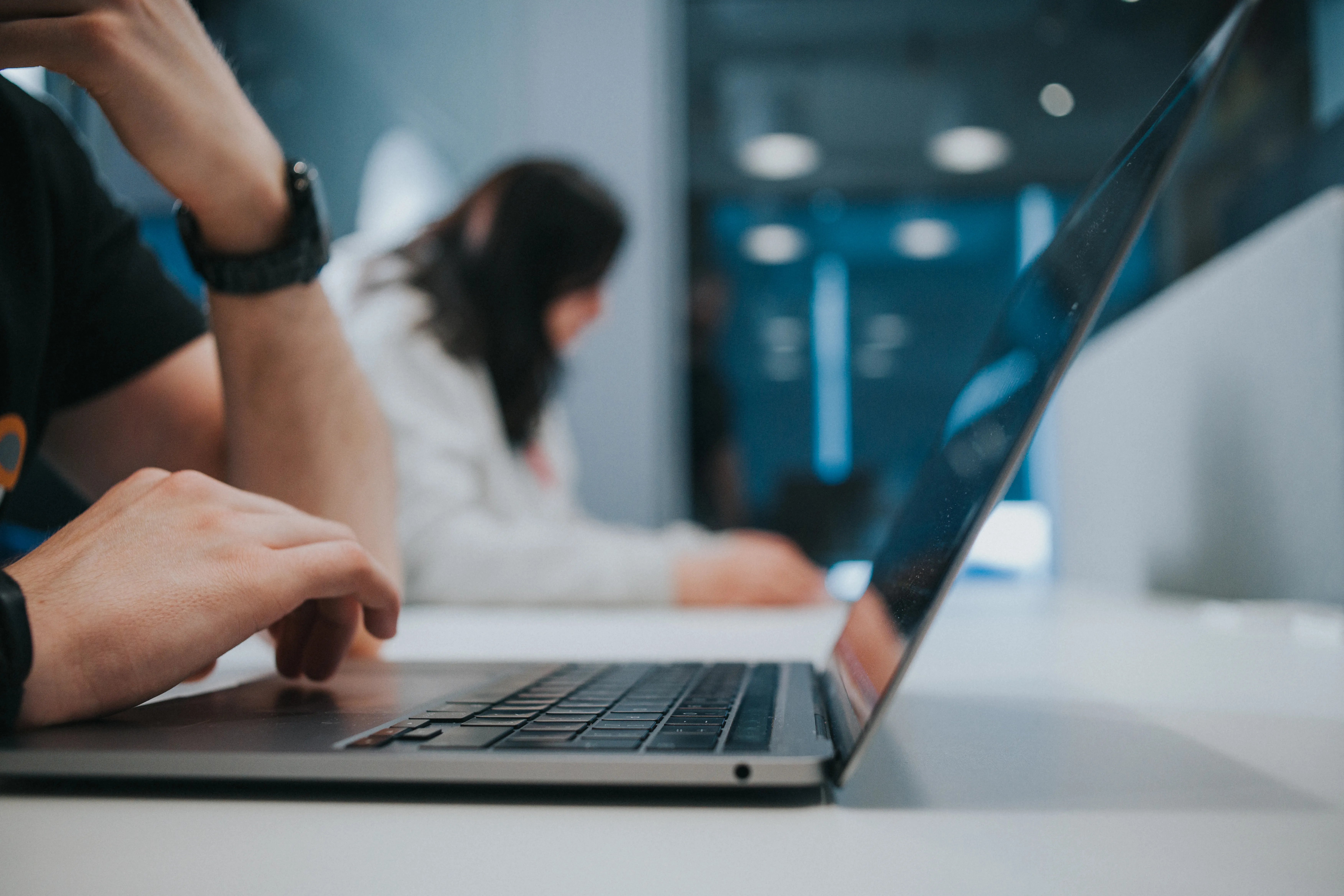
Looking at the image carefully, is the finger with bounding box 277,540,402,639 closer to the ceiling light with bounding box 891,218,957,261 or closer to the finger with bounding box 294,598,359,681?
the finger with bounding box 294,598,359,681

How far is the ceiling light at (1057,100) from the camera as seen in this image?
2461 millimetres

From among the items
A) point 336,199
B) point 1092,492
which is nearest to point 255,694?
point 1092,492

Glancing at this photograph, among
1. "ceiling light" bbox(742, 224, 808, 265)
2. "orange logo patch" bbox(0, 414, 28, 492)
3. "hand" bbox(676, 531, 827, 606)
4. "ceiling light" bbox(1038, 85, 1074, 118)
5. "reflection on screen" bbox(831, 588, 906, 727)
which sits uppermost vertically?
"ceiling light" bbox(1038, 85, 1074, 118)

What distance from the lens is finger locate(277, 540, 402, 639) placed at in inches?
12.8

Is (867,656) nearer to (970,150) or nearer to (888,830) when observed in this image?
(888,830)

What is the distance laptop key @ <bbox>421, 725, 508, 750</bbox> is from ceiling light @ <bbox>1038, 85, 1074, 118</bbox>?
264 cm

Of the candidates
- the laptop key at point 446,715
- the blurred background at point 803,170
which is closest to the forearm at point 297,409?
the laptop key at point 446,715

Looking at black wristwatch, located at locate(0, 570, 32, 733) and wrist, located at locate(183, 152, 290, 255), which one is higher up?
wrist, located at locate(183, 152, 290, 255)

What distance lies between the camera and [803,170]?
98.6 inches

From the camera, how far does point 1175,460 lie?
0.94 m

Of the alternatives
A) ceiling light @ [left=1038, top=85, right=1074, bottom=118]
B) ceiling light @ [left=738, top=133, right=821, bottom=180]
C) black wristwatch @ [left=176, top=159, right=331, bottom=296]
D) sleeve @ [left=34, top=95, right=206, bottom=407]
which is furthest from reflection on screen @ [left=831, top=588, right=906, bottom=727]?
ceiling light @ [left=1038, top=85, right=1074, bottom=118]

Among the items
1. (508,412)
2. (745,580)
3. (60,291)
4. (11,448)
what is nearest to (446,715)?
(11,448)

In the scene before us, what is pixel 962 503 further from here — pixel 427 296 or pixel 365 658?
pixel 427 296

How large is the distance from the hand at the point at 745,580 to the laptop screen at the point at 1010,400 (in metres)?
0.54
